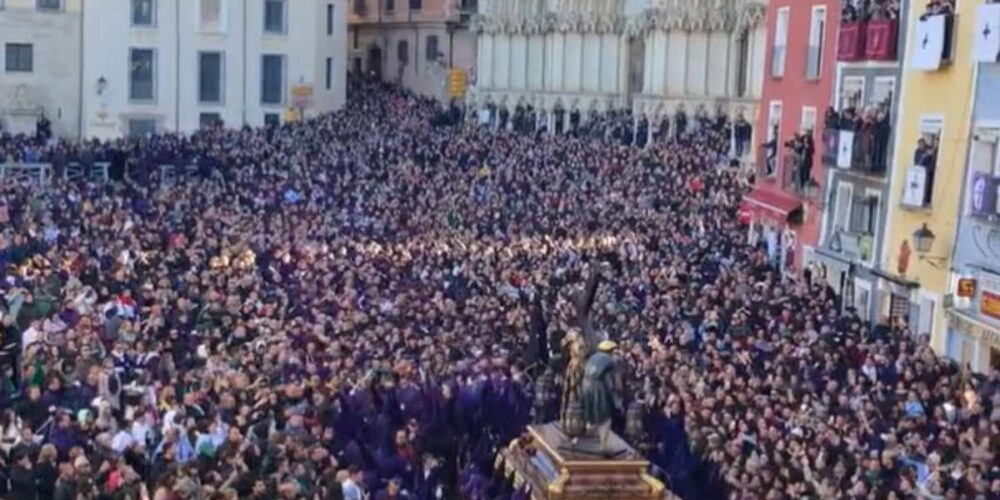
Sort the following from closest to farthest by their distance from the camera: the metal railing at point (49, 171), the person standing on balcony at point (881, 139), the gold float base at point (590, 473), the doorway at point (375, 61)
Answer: the gold float base at point (590, 473), the person standing on balcony at point (881, 139), the metal railing at point (49, 171), the doorway at point (375, 61)

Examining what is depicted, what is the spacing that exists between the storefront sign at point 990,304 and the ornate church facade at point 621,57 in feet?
86.0

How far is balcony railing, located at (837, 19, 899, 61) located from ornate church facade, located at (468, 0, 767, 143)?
60.5ft

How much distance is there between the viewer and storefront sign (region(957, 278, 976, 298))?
31.1 meters

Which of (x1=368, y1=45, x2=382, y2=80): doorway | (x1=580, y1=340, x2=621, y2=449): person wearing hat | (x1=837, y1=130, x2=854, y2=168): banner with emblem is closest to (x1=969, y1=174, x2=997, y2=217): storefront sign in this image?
(x1=837, y1=130, x2=854, y2=168): banner with emblem

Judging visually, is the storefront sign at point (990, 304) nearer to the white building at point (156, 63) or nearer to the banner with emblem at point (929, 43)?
the banner with emblem at point (929, 43)

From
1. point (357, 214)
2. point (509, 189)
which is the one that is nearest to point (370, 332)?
point (357, 214)

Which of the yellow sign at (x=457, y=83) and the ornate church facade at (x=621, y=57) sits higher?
the ornate church facade at (x=621, y=57)

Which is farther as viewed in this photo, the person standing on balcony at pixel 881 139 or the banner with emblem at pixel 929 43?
the person standing on balcony at pixel 881 139

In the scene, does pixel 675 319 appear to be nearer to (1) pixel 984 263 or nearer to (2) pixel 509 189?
(1) pixel 984 263

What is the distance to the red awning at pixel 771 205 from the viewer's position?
1626 inches

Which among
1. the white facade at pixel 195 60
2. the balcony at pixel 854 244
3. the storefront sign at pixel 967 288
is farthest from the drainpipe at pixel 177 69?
the storefront sign at pixel 967 288

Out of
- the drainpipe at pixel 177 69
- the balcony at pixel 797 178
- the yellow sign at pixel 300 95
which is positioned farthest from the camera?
the yellow sign at pixel 300 95

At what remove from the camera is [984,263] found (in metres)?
31.0

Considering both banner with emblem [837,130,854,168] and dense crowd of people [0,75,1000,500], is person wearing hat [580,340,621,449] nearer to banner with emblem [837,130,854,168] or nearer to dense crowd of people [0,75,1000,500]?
dense crowd of people [0,75,1000,500]
